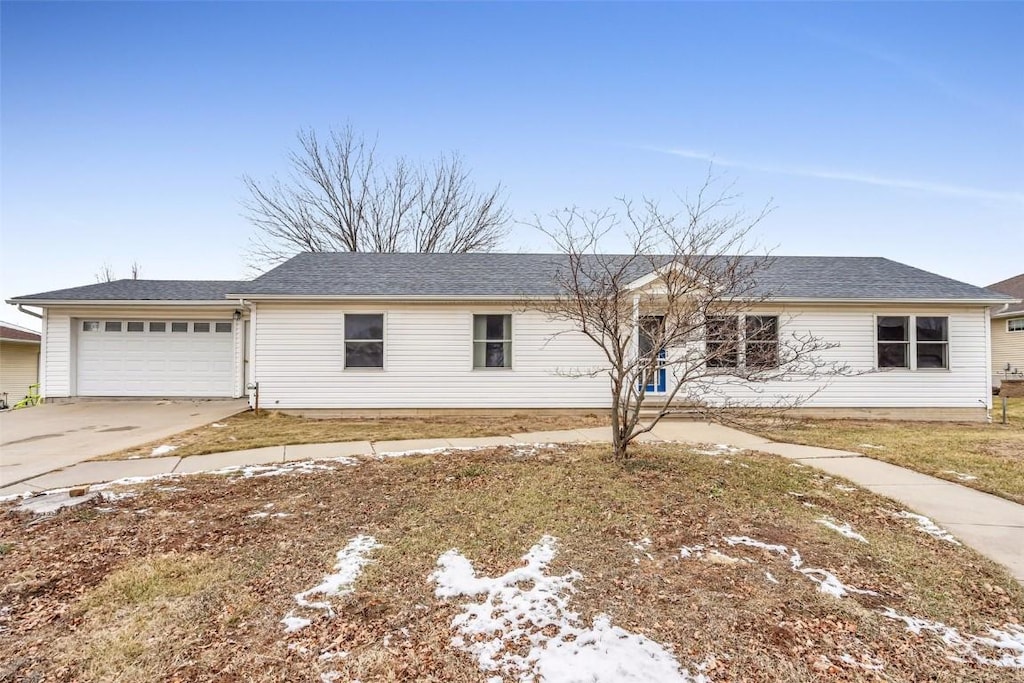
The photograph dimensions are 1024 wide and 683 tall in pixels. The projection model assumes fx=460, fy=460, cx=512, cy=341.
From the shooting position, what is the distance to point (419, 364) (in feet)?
36.2

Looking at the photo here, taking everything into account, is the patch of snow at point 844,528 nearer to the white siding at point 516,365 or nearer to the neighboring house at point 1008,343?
the white siding at point 516,365

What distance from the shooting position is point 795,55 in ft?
39.5

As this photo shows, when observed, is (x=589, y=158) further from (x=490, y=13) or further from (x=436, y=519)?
(x=436, y=519)

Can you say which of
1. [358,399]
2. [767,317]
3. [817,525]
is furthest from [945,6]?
[358,399]

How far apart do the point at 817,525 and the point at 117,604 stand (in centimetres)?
518

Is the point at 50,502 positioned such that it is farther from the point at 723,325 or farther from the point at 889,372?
the point at 889,372

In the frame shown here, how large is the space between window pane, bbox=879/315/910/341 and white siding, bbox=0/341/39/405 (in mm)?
29436

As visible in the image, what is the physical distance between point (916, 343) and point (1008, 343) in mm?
13402

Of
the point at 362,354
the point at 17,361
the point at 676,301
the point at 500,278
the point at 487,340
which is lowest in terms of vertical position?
the point at 17,361

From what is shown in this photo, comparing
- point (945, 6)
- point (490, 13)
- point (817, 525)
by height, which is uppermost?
point (490, 13)

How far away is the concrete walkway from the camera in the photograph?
13.1ft

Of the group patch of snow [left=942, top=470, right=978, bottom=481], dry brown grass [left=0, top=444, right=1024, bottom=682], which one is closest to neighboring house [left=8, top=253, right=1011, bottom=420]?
patch of snow [left=942, top=470, right=978, bottom=481]

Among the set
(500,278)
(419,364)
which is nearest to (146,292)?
(419,364)

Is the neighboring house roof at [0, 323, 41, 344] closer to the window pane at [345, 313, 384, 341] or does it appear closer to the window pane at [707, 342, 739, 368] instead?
the window pane at [345, 313, 384, 341]
